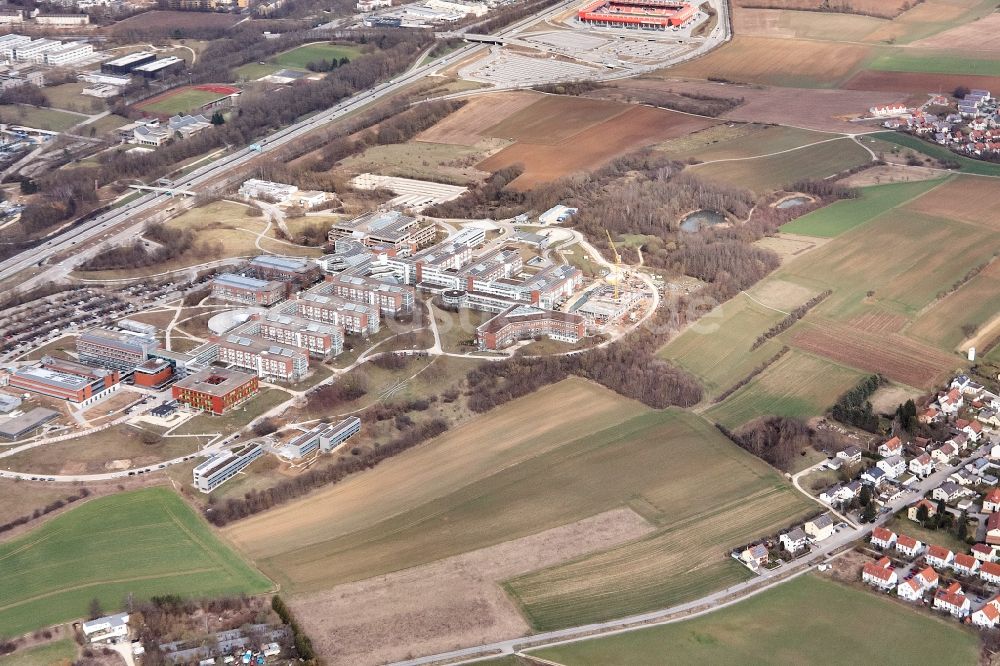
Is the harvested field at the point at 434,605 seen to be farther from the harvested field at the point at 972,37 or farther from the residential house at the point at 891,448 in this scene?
the harvested field at the point at 972,37

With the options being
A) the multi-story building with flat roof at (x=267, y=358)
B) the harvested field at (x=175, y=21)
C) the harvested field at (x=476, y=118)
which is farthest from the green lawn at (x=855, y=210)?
the harvested field at (x=175, y=21)

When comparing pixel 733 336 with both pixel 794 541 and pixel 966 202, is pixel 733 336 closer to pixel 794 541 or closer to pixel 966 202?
pixel 794 541

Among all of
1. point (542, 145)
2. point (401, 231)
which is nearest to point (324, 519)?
point (401, 231)

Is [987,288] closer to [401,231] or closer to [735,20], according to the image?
[401,231]

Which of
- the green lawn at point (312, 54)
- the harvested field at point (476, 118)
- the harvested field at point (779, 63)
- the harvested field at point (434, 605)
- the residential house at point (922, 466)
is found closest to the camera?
the harvested field at point (434, 605)

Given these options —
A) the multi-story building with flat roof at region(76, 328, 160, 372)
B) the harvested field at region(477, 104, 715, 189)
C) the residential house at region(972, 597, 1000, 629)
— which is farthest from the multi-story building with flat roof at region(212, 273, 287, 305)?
the residential house at region(972, 597, 1000, 629)

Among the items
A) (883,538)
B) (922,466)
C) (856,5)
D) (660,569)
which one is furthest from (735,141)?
(660,569)
